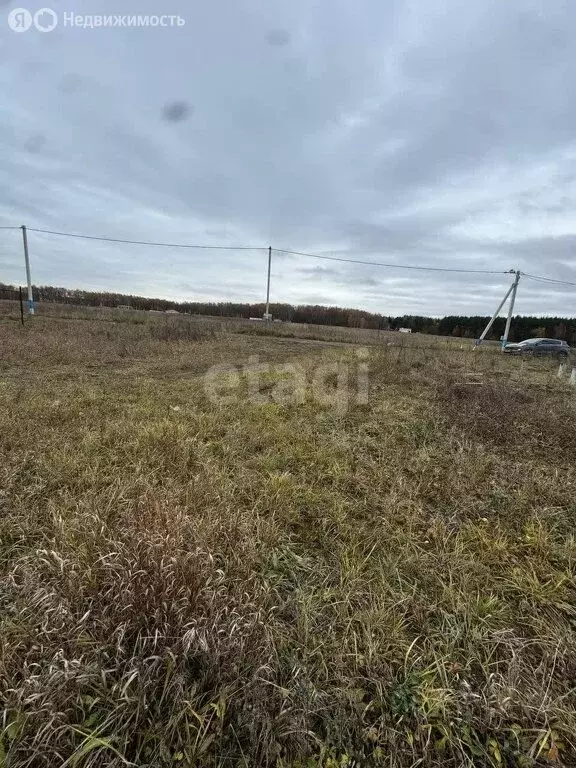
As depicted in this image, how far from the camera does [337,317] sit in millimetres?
52188

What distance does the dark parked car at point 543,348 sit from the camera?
738 inches

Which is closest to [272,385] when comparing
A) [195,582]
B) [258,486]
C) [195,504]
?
[258,486]

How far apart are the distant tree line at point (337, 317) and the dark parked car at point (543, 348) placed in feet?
97.1

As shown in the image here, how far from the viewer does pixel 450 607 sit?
195 cm

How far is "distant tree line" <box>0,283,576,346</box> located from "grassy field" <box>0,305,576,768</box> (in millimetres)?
45820

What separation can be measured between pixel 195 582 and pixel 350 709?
0.92 metres

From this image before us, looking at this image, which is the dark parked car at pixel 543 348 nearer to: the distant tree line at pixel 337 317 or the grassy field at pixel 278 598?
the grassy field at pixel 278 598

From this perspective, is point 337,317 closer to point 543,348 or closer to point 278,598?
→ point 543,348

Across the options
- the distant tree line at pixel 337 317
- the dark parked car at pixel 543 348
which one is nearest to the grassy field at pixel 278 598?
the dark parked car at pixel 543 348

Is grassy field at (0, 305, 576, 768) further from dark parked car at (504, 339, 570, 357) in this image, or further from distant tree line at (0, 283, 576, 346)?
distant tree line at (0, 283, 576, 346)

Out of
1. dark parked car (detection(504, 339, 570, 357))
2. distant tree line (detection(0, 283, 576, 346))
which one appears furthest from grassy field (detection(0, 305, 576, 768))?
distant tree line (detection(0, 283, 576, 346))

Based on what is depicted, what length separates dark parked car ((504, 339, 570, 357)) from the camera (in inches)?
738

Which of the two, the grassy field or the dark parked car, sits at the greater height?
the dark parked car

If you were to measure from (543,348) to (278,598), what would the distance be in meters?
22.4
